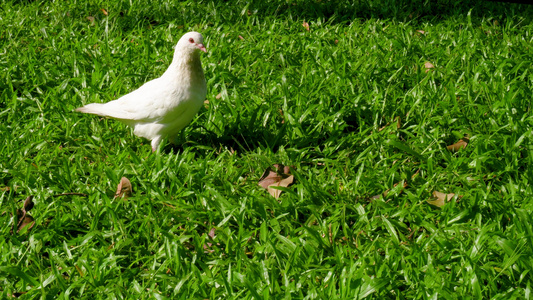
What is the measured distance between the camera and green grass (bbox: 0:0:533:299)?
284cm

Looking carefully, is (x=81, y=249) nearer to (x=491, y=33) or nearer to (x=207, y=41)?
(x=207, y=41)

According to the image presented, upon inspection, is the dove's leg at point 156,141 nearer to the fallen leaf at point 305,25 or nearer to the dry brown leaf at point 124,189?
the dry brown leaf at point 124,189

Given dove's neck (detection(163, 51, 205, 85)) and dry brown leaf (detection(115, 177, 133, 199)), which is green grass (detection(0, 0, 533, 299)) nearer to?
dry brown leaf (detection(115, 177, 133, 199))

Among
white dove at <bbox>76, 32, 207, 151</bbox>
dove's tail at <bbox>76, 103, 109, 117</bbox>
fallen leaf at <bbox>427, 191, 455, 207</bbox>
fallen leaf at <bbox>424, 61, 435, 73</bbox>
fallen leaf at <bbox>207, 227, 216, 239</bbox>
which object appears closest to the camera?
fallen leaf at <bbox>207, 227, 216, 239</bbox>

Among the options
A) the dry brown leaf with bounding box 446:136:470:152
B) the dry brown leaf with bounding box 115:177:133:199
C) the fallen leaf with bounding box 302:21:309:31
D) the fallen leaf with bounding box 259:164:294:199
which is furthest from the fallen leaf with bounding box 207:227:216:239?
the fallen leaf with bounding box 302:21:309:31

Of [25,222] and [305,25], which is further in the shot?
[305,25]

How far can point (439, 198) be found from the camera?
11.1ft

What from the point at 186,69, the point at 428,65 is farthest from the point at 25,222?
the point at 428,65

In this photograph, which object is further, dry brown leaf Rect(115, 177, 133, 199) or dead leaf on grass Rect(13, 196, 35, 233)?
dry brown leaf Rect(115, 177, 133, 199)

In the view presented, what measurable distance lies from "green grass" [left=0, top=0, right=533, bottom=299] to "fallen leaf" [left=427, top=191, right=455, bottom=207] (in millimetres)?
34

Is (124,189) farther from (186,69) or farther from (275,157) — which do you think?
(275,157)

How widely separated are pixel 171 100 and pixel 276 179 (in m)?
0.75

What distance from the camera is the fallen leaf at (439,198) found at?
3.32m

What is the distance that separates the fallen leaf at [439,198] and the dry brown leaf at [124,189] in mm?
1569
